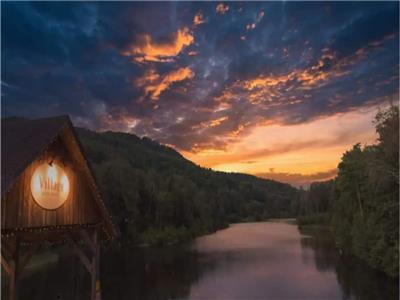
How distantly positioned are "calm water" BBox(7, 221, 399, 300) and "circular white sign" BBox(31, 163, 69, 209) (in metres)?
20.9

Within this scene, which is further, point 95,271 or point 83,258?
point 83,258

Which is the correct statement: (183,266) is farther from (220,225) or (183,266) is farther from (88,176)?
(220,225)

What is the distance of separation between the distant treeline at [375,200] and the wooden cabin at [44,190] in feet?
68.9

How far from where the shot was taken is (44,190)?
37.4 ft

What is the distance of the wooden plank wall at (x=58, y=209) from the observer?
10445 mm

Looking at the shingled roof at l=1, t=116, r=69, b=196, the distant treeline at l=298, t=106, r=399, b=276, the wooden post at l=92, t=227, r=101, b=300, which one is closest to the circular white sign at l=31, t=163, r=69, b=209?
the shingled roof at l=1, t=116, r=69, b=196

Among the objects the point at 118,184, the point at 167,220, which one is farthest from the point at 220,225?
the point at 118,184

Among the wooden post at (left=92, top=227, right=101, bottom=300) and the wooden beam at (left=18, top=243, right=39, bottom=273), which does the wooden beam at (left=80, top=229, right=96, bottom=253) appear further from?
the wooden beam at (left=18, top=243, right=39, bottom=273)

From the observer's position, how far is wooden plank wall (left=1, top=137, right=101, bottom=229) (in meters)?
10.4

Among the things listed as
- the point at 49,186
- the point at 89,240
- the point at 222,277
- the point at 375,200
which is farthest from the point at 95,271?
the point at 375,200

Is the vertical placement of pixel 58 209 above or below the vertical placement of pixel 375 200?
below

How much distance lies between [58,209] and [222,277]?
28.9 meters

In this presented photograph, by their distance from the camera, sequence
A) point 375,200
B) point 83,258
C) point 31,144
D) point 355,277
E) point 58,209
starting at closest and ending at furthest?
1. point 31,144
2. point 58,209
3. point 83,258
4. point 355,277
5. point 375,200

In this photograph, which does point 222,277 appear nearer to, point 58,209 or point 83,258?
point 83,258
